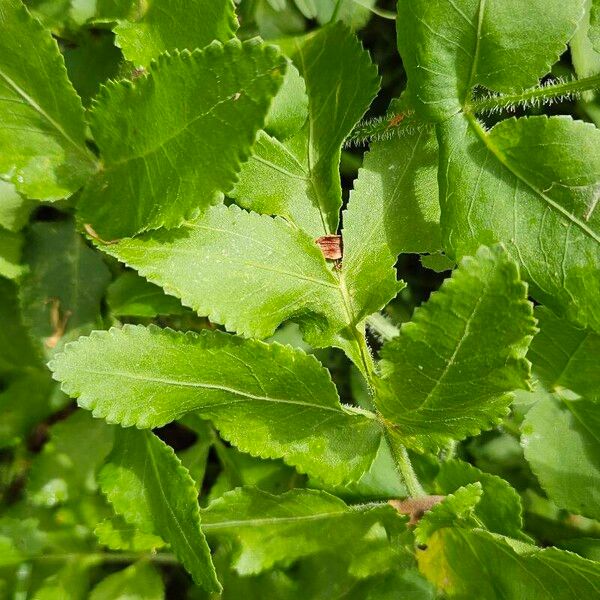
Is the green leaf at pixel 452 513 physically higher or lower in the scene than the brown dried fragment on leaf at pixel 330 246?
lower

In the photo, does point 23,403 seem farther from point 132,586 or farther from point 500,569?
point 500,569

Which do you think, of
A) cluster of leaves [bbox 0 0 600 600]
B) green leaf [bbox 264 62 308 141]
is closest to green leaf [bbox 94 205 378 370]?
cluster of leaves [bbox 0 0 600 600]

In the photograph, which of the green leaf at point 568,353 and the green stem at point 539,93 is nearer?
the green stem at point 539,93

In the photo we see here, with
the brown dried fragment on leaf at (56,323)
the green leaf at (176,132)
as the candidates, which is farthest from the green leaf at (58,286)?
the green leaf at (176,132)

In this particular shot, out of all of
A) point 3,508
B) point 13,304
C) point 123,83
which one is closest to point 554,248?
point 123,83

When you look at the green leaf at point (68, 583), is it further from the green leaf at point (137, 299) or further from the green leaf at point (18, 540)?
the green leaf at point (137, 299)

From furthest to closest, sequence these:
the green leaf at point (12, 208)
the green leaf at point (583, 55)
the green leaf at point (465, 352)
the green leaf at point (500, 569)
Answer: the green leaf at point (12, 208) → the green leaf at point (583, 55) → the green leaf at point (500, 569) → the green leaf at point (465, 352)

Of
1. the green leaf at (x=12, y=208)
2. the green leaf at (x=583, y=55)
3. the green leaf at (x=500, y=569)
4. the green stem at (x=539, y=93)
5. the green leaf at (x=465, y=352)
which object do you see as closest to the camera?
the green leaf at (x=465, y=352)
